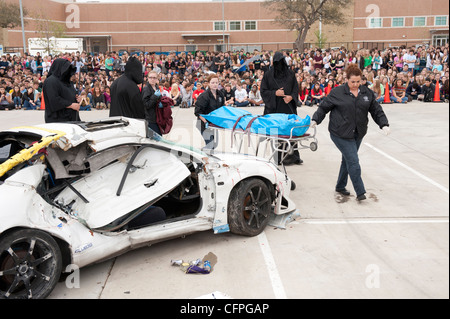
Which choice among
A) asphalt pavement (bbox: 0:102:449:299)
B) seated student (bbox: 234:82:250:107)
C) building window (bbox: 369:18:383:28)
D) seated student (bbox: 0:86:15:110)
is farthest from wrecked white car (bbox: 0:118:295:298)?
building window (bbox: 369:18:383:28)

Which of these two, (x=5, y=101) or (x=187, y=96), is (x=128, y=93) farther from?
(x=5, y=101)

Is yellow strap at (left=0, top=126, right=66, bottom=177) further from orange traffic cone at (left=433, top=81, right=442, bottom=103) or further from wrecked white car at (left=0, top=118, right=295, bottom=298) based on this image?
orange traffic cone at (left=433, top=81, right=442, bottom=103)

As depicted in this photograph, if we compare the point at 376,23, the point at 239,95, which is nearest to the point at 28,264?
the point at 239,95

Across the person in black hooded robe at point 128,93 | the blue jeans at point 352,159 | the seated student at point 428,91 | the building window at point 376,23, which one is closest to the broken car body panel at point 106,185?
the blue jeans at point 352,159

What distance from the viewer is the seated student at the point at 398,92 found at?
18.6 meters

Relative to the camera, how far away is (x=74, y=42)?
4038cm

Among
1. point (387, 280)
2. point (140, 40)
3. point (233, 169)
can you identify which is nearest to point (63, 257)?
point (233, 169)

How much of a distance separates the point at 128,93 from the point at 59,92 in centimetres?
105

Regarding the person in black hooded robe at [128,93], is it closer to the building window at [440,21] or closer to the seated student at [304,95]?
the seated student at [304,95]

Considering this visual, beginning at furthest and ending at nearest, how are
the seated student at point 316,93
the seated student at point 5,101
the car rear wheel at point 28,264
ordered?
1. the seated student at point 5,101
2. the seated student at point 316,93
3. the car rear wheel at point 28,264

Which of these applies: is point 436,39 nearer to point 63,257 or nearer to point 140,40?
point 140,40

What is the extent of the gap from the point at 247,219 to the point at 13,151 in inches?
103

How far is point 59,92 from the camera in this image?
7.10m

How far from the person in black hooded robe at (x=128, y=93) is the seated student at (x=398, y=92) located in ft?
46.3
